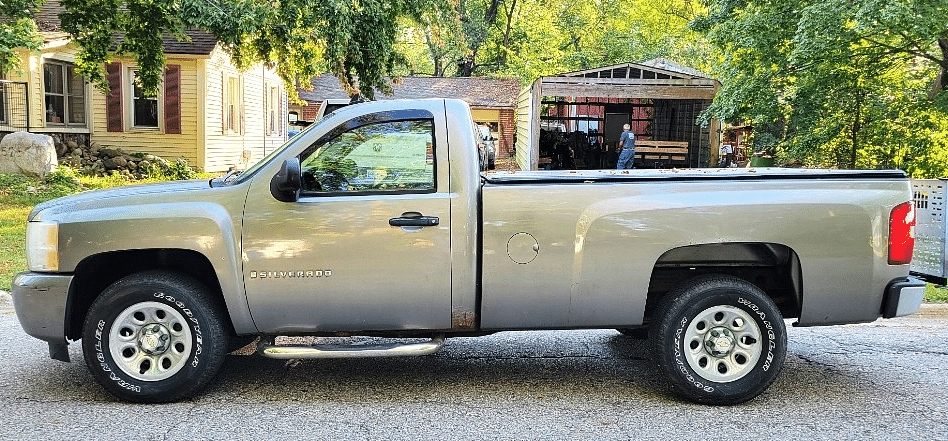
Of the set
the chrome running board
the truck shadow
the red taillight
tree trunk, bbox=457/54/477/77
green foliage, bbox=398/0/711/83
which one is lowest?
the truck shadow

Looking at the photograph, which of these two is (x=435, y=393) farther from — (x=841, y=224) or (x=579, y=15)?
(x=579, y=15)

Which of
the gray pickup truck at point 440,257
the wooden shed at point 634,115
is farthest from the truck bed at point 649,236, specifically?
the wooden shed at point 634,115

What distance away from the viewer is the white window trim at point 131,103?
2267 centimetres

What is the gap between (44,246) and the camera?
499 centimetres

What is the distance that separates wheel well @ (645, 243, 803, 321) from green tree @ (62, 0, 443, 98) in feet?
34.9

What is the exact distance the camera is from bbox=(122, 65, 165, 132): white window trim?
2267 cm

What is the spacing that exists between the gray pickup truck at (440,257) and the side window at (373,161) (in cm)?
1

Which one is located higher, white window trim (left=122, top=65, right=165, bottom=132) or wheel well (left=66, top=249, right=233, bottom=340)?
white window trim (left=122, top=65, right=165, bottom=132)

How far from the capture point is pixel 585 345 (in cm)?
666

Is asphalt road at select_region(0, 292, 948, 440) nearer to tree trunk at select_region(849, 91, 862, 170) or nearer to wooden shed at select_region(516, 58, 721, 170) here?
tree trunk at select_region(849, 91, 862, 170)

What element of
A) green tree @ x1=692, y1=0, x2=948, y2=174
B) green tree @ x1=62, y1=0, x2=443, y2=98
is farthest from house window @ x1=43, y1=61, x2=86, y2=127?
green tree @ x1=692, y1=0, x2=948, y2=174

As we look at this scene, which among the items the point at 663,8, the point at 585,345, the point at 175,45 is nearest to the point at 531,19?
the point at 663,8

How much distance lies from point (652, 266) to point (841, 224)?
116 cm

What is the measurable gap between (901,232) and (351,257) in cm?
332
